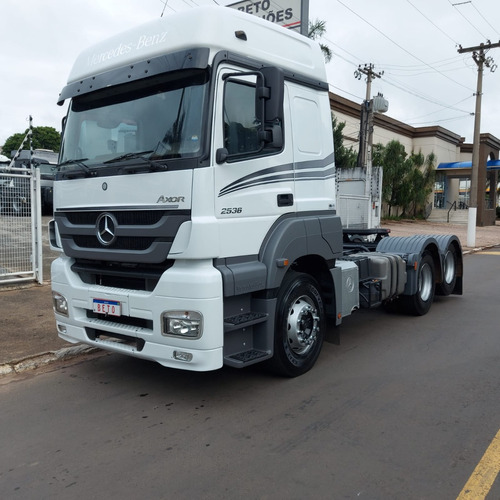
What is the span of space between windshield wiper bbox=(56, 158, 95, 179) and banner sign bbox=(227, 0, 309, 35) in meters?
7.38

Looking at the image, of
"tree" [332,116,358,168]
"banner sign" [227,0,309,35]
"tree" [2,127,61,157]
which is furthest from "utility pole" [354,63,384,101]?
"tree" [2,127,61,157]

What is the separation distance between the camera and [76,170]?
4.58m

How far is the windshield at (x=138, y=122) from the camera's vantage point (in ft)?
13.1

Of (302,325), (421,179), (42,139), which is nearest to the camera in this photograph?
(302,325)

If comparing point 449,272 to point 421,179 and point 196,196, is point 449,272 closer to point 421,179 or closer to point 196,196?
point 196,196

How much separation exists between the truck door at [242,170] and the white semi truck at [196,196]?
1 centimetres

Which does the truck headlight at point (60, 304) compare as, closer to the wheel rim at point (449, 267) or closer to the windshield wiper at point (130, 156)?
the windshield wiper at point (130, 156)

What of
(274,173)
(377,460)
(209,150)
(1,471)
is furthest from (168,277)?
(377,460)

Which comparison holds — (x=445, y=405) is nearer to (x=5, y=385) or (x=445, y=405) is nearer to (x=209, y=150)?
(x=209, y=150)

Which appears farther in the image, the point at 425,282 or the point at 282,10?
the point at 282,10

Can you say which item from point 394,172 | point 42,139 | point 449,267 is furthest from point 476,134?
point 42,139

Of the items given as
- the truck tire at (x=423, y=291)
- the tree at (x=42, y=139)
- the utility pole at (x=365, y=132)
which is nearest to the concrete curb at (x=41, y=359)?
the truck tire at (x=423, y=291)

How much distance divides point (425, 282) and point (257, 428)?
4.89 metres

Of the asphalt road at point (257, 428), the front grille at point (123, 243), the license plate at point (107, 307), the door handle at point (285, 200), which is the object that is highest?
the door handle at point (285, 200)
